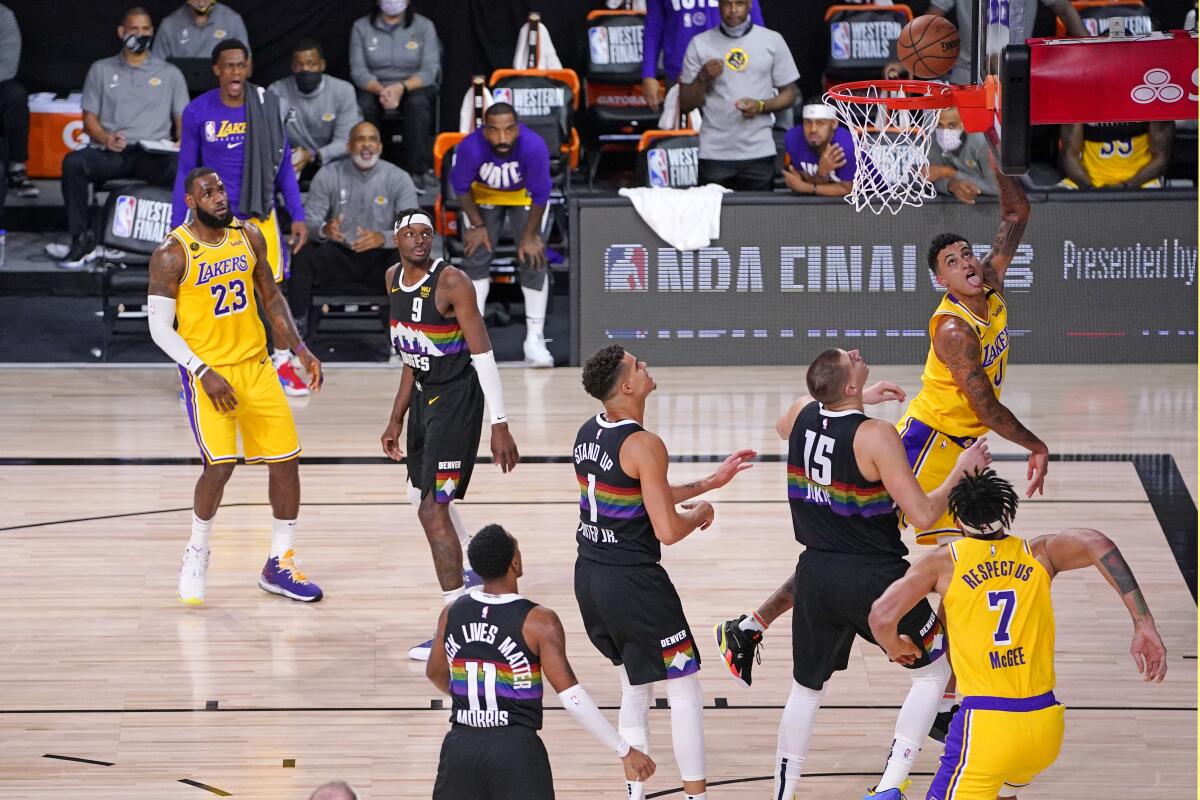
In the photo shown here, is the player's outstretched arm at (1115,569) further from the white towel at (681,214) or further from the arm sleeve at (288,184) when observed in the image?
the white towel at (681,214)

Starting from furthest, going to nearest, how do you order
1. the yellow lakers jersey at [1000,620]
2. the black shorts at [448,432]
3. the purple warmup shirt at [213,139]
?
the purple warmup shirt at [213,139] < the black shorts at [448,432] < the yellow lakers jersey at [1000,620]

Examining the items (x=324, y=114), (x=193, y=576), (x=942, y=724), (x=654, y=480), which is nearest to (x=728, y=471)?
(x=654, y=480)

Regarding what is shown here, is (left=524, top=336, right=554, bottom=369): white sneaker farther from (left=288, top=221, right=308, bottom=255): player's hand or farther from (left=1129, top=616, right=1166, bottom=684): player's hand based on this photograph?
(left=1129, top=616, right=1166, bottom=684): player's hand

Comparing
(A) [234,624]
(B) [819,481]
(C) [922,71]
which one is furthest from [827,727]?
(C) [922,71]

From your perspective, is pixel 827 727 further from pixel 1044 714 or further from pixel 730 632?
pixel 1044 714

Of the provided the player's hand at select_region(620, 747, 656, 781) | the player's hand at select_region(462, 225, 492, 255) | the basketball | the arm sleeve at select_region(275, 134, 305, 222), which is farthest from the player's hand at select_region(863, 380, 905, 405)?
the player's hand at select_region(462, 225, 492, 255)

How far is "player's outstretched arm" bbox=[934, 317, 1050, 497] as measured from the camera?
21.7ft

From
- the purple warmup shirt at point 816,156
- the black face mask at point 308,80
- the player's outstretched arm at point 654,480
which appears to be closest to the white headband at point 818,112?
the purple warmup shirt at point 816,156

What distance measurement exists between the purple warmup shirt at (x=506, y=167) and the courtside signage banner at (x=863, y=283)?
15.4 inches

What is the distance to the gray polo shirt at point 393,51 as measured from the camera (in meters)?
14.7

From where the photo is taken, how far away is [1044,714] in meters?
4.84

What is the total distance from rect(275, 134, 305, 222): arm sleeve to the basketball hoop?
3805 millimetres

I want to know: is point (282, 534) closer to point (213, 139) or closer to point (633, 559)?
point (633, 559)

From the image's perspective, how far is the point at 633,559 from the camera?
18.3 feet
